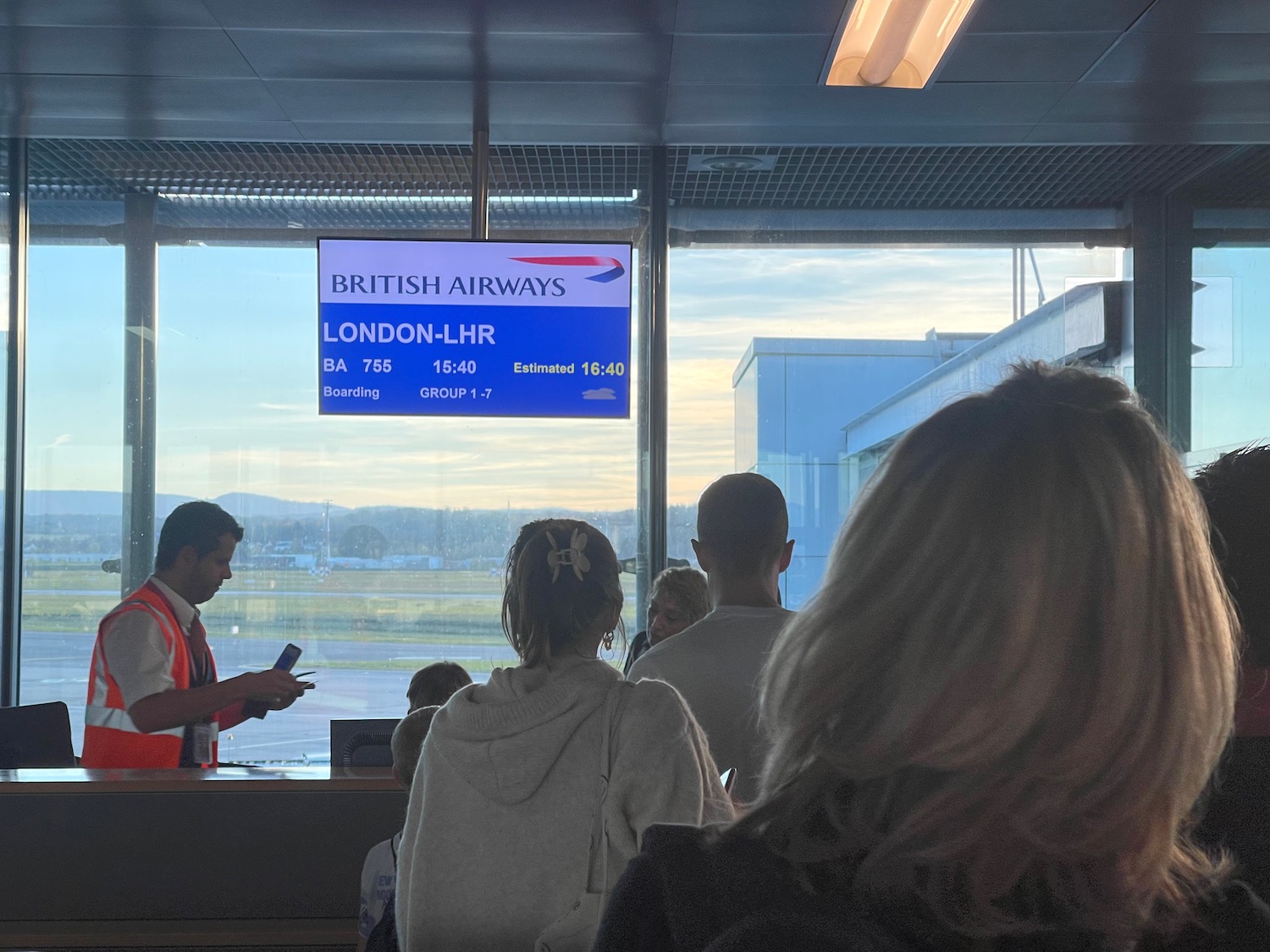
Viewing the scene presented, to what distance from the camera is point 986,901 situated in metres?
0.55

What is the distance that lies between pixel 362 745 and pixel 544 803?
1535 mm

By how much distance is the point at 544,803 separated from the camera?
5.28 feet

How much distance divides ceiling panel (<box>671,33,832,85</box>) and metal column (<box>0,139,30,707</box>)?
3290mm

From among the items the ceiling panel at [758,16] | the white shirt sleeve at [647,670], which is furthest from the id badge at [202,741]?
the ceiling panel at [758,16]

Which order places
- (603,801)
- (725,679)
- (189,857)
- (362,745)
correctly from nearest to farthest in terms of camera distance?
(603,801)
(725,679)
(189,857)
(362,745)

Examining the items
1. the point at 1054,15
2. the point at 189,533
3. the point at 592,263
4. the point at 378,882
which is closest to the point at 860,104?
the point at 1054,15

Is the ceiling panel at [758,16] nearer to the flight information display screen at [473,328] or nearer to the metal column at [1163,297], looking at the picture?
the flight information display screen at [473,328]

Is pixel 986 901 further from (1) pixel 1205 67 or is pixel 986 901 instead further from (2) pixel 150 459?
(2) pixel 150 459

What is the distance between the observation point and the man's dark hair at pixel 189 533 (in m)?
3.27

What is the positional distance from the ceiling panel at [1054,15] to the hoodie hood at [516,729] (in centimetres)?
265

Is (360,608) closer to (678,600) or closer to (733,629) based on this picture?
(678,600)

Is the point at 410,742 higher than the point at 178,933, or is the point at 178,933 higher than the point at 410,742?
the point at 410,742

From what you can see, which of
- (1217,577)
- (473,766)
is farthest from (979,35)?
(1217,577)

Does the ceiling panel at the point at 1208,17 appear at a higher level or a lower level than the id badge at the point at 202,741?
higher
